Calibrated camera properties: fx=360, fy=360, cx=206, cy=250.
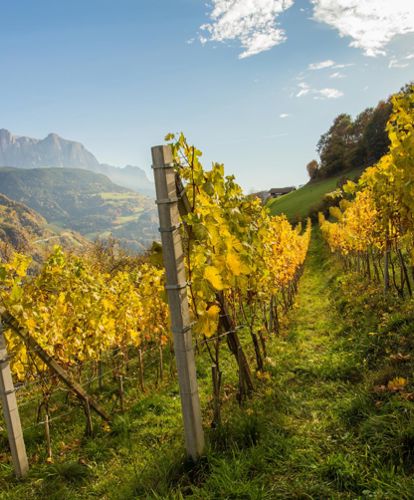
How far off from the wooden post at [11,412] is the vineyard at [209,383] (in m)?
0.24

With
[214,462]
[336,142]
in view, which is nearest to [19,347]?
[214,462]

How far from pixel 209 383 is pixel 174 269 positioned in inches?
166

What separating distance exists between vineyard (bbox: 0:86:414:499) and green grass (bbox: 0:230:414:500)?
0.02 meters

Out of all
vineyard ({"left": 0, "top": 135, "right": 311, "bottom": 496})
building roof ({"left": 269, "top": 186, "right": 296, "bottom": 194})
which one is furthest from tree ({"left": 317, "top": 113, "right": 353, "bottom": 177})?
vineyard ({"left": 0, "top": 135, "right": 311, "bottom": 496})

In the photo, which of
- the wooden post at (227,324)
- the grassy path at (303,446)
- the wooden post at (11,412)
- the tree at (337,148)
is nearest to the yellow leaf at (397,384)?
the grassy path at (303,446)

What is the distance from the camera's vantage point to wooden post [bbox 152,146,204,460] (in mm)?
3143

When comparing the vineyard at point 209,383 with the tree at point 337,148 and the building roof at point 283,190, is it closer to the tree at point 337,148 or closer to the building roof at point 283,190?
the tree at point 337,148

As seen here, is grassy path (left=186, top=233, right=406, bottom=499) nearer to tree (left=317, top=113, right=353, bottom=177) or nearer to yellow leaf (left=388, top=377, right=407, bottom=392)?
yellow leaf (left=388, top=377, right=407, bottom=392)

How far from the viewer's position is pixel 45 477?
430cm

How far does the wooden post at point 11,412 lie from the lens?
13.5 feet

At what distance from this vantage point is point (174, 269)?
3162 millimetres

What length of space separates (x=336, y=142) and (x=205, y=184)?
2889 inches

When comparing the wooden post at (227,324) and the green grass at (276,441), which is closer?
the green grass at (276,441)

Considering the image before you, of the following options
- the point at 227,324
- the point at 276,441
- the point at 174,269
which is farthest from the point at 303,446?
the point at 174,269
